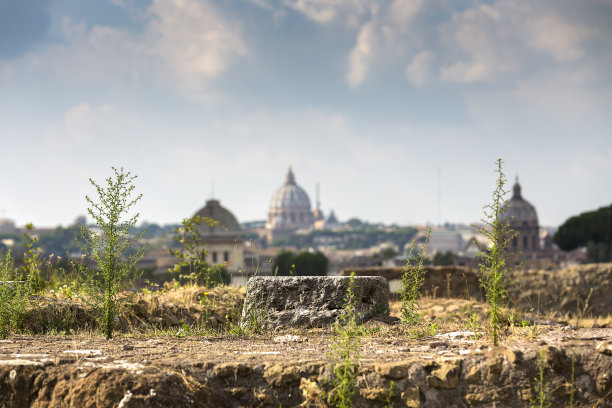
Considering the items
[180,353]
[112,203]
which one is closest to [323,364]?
[180,353]

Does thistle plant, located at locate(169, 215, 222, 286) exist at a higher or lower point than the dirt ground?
higher

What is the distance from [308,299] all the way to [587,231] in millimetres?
61613

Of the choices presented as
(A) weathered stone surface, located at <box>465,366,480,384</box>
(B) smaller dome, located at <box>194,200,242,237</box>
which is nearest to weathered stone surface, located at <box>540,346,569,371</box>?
(A) weathered stone surface, located at <box>465,366,480,384</box>

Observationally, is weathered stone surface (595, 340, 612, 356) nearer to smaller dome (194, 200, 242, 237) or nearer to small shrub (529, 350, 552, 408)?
small shrub (529, 350, 552, 408)

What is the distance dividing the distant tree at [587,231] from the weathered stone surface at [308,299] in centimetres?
5907

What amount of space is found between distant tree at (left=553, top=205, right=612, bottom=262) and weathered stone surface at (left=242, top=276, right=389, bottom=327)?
194 ft

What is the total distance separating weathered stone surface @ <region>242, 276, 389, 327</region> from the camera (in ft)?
19.4

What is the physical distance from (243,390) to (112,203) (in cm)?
217

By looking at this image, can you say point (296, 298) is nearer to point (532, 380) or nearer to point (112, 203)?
point (112, 203)

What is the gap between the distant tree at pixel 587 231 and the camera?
61.9m

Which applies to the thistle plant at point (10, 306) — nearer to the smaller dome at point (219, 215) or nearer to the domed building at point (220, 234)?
the domed building at point (220, 234)

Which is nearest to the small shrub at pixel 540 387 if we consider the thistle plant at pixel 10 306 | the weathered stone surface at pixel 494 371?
the weathered stone surface at pixel 494 371

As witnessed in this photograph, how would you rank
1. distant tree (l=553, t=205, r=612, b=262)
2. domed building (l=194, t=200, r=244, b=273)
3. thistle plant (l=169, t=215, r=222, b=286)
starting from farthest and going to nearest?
1. distant tree (l=553, t=205, r=612, b=262)
2. domed building (l=194, t=200, r=244, b=273)
3. thistle plant (l=169, t=215, r=222, b=286)

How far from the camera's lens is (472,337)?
4797 millimetres
